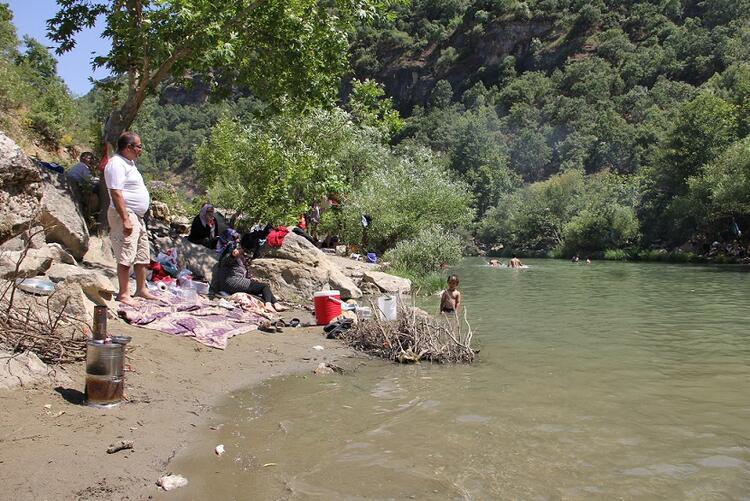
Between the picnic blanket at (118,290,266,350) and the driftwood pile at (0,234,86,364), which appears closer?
the driftwood pile at (0,234,86,364)

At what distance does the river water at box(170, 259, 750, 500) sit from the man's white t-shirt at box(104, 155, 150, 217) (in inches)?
115

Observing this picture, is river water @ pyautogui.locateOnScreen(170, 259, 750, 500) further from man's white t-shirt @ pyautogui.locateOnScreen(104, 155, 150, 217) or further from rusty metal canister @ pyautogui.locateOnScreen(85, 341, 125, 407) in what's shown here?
man's white t-shirt @ pyautogui.locateOnScreen(104, 155, 150, 217)

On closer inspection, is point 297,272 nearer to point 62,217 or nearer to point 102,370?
A: point 62,217

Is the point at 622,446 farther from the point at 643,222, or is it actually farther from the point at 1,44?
the point at 643,222

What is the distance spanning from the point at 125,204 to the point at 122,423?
3662mm

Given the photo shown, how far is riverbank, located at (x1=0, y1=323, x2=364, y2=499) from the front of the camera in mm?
3516

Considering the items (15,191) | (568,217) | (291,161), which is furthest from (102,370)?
(568,217)

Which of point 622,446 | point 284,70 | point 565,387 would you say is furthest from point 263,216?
point 622,446

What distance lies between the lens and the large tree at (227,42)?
1071 cm

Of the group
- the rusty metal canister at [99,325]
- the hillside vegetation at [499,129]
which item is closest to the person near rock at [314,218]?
the hillside vegetation at [499,129]

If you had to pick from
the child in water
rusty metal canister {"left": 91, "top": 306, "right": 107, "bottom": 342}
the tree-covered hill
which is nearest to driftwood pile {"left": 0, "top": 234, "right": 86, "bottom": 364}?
rusty metal canister {"left": 91, "top": 306, "right": 107, "bottom": 342}

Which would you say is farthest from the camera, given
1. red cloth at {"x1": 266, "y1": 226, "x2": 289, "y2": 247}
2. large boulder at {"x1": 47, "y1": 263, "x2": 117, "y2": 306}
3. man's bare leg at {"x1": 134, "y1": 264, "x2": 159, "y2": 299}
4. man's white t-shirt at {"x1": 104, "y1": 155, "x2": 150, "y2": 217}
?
red cloth at {"x1": 266, "y1": 226, "x2": 289, "y2": 247}

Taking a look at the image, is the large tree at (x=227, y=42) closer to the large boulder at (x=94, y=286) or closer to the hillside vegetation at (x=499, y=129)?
the hillside vegetation at (x=499, y=129)

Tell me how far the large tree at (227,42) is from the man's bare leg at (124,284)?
4.78 m
